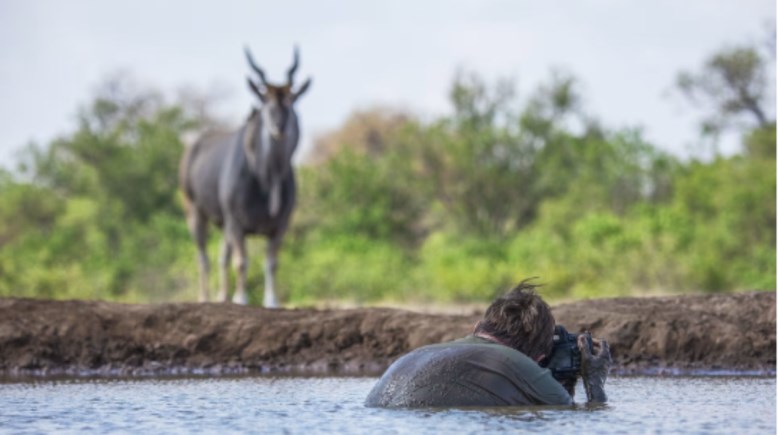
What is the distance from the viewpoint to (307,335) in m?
12.0

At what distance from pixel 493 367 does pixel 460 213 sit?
2443 centimetres

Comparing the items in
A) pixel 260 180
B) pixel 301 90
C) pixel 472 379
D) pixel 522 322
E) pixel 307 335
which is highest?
pixel 301 90

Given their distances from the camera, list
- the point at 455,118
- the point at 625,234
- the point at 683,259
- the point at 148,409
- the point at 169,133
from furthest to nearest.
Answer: the point at 169,133
the point at 455,118
the point at 625,234
the point at 683,259
the point at 148,409

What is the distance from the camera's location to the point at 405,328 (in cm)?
1180

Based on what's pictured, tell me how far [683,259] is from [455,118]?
10.5 meters

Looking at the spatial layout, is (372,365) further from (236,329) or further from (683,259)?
(683,259)

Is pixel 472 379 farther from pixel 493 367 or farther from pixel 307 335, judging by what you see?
pixel 307 335

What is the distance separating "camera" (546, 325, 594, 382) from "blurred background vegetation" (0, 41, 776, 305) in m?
14.1

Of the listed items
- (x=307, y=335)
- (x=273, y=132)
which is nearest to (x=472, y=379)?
(x=307, y=335)

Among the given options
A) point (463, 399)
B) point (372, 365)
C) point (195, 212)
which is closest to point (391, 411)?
point (463, 399)

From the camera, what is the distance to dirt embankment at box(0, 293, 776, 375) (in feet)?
36.3

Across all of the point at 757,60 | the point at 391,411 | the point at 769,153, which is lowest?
the point at 391,411

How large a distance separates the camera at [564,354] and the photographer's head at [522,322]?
0.16 m

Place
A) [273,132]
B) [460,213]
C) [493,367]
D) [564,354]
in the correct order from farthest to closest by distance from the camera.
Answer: [460,213] < [273,132] < [564,354] < [493,367]
